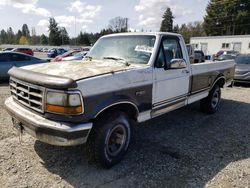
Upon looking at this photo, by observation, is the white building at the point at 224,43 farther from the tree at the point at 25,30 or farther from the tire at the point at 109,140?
the tree at the point at 25,30

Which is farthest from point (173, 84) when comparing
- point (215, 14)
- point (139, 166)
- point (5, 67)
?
point (215, 14)

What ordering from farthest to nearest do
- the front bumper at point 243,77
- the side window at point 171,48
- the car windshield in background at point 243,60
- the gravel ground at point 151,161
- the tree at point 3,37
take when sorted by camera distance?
1. the tree at point 3,37
2. the car windshield in background at point 243,60
3. the front bumper at point 243,77
4. the side window at point 171,48
5. the gravel ground at point 151,161

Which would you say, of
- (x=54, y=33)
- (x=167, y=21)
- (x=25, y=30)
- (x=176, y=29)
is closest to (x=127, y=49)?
(x=167, y=21)

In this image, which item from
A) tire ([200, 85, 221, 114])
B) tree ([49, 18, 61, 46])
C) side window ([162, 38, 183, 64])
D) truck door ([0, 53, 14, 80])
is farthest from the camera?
tree ([49, 18, 61, 46])

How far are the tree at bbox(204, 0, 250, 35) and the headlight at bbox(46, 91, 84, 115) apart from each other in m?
64.6

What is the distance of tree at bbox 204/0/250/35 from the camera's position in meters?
58.8

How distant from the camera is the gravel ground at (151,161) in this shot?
3.38 m

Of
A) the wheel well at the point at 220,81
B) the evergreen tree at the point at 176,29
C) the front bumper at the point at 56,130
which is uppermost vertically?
the evergreen tree at the point at 176,29

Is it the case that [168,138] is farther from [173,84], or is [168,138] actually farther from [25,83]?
[25,83]

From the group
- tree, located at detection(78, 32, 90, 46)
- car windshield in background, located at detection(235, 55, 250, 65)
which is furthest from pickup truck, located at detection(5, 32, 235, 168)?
tree, located at detection(78, 32, 90, 46)

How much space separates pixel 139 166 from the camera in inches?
148

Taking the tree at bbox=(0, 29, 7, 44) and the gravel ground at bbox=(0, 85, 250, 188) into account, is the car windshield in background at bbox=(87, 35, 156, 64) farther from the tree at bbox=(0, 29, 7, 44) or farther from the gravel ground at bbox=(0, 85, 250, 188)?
the tree at bbox=(0, 29, 7, 44)

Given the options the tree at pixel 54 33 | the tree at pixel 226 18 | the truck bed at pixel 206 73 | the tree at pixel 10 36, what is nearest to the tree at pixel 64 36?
the tree at pixel 54 33

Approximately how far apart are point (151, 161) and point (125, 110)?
3.04 feet
